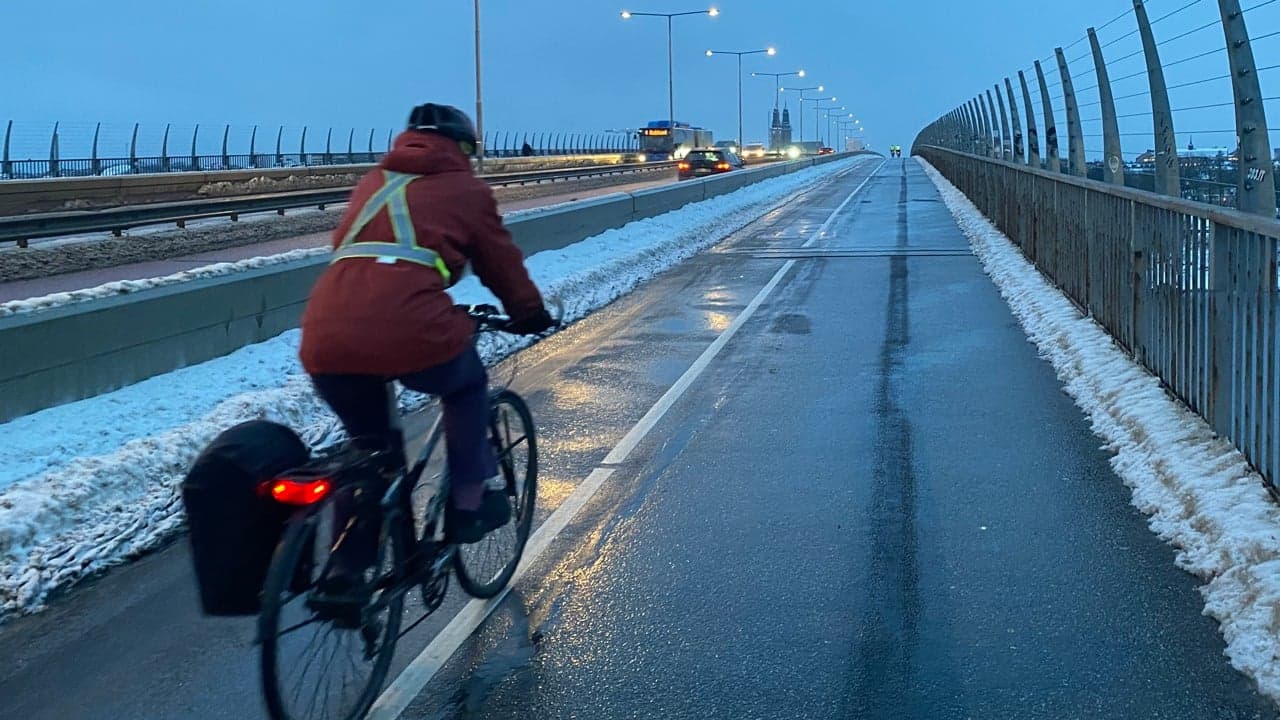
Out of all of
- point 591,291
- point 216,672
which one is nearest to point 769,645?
point 216,672

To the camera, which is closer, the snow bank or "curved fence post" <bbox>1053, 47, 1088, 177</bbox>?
the snow bank

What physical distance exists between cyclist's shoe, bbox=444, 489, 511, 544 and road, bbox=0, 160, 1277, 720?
1.52ft

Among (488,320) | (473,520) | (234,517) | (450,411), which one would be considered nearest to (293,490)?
(234,517)

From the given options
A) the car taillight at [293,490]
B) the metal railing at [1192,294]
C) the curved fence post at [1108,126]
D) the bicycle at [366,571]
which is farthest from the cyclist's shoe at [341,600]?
the curved fence post at [1108,126]

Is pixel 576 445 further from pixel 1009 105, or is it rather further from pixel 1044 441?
pixel 1009 105

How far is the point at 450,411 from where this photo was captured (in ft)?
14.6

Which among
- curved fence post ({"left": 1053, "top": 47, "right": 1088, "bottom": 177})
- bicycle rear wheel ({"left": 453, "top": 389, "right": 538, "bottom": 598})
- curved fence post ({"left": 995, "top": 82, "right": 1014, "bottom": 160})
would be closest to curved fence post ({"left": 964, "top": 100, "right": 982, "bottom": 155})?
curved fence post ({"left": 995, "top": 82, "right": 1014, "bottom": 160})

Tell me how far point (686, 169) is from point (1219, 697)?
58.1m

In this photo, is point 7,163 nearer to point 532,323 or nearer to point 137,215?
point 137,215

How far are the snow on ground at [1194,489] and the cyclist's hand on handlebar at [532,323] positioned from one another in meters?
2.66

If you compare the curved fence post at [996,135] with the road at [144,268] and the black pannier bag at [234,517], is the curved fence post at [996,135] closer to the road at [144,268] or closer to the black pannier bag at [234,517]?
the road at [144,268]

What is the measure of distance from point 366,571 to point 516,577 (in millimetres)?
1649

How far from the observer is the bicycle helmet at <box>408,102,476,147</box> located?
4.27 m

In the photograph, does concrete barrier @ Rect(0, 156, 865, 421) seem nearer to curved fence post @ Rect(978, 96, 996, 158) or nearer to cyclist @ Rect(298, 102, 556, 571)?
cyclist @ Rect(298, 102, 556, 571)
